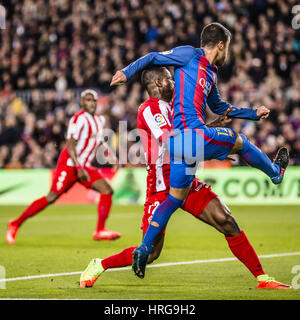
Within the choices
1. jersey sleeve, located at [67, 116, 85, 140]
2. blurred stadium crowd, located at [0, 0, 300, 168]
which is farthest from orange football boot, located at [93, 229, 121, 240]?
blurred stadium crowd, located at [0, 0, 300, 168]

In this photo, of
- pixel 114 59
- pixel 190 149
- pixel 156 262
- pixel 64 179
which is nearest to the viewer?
pixel 190 149

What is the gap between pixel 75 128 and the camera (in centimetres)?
1167

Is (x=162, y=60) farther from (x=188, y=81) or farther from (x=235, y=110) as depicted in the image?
(x=235, y=110)

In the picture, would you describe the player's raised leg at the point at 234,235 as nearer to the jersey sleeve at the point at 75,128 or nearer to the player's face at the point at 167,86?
the player's face at the point at 167,86

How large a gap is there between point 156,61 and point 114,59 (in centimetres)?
1528

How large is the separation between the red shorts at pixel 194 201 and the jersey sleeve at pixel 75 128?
4941 millimetres

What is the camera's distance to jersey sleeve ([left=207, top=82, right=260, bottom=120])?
22.4 ft

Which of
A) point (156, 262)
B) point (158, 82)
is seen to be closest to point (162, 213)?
point (158, 82)

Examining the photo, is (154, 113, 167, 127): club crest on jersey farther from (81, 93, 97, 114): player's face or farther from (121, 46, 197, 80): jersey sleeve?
(81, 93, 97, 114): player's face

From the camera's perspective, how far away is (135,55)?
72.0 ft

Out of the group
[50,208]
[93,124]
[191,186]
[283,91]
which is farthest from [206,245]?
[283,91]

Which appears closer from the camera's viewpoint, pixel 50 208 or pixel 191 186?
pixel 191 186

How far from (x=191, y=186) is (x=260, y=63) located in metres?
14.6
